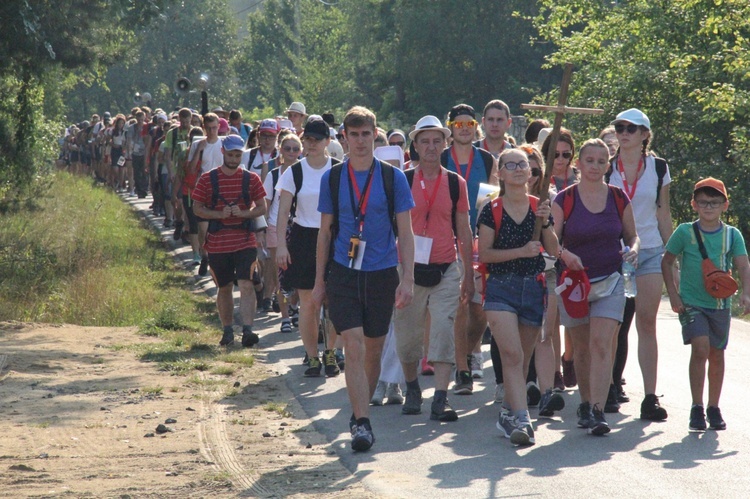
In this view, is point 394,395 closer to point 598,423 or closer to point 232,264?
point 598,423

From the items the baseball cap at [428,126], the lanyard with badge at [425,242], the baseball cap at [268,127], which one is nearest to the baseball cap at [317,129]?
the baseball cap at [428,126]

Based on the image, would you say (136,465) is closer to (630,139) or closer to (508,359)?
(508,359)

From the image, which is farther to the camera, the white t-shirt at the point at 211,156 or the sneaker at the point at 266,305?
the white t-shirt at the point at 211,156

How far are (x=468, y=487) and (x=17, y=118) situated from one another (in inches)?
603

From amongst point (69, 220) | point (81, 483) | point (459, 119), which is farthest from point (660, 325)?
point (69, 220)

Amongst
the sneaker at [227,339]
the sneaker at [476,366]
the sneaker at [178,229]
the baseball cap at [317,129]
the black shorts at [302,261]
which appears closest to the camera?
the baseball cap at [317,129]

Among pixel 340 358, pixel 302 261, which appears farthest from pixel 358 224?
pixel 340 358

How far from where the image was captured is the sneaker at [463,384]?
9.20 m

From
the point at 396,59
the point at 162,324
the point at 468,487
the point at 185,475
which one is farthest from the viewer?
the point at 396,59

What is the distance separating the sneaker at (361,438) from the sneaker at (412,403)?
42.9 inches

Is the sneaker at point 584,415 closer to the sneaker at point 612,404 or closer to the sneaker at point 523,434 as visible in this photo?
the sneaker at point 523,434

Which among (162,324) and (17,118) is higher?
(17,118)

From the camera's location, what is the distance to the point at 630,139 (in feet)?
27.4

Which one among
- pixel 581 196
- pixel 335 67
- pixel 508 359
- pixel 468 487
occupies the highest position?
pixel 335 67
